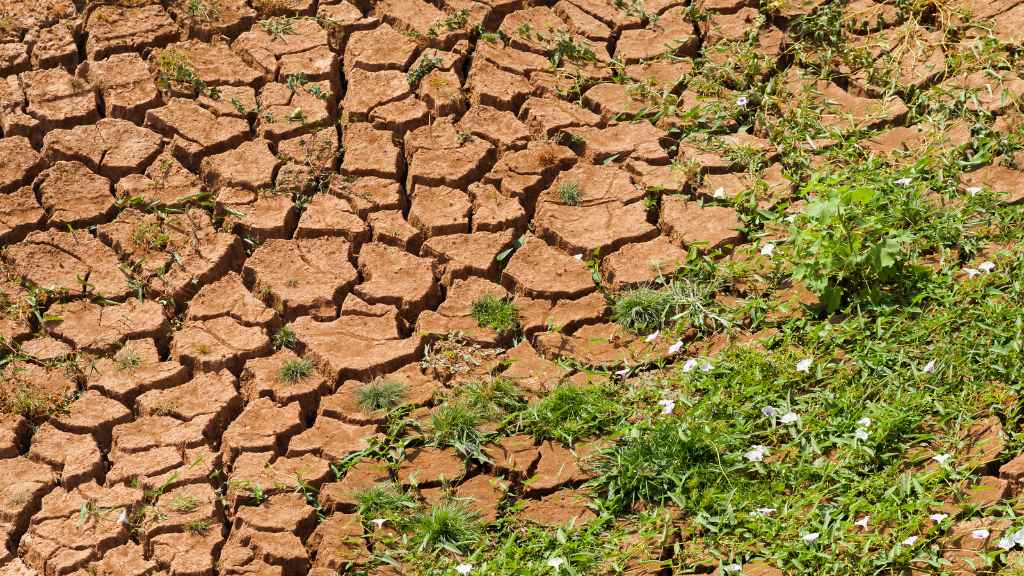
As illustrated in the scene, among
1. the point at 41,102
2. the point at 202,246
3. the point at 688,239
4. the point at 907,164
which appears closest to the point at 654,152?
the point at 688,239

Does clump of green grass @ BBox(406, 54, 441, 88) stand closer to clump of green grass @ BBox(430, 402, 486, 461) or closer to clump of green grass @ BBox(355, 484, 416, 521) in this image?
clump of green grass @ BBox(430, 402, 486, 461)

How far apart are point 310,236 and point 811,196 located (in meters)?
2.21

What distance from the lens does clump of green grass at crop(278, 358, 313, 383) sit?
5273 millimetres

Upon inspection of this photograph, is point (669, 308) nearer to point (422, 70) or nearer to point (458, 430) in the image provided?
point (458, 430)

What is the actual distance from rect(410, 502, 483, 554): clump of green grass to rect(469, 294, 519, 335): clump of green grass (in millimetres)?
988

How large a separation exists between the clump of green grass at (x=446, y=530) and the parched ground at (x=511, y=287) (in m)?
0.01

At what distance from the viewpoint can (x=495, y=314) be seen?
5.52m

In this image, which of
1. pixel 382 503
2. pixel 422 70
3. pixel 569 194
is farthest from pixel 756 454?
pixel 422 70

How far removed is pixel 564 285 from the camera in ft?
18.5

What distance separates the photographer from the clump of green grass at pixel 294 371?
527 centimetres

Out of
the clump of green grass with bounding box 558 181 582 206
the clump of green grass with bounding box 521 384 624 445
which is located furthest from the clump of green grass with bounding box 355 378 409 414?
the clump of green grass with bounding box 558 181 582 206

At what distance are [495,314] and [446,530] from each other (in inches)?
45.2

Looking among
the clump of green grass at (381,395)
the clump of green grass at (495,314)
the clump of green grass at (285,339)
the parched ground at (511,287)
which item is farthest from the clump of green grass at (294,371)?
the clump of green grass at (495,314)

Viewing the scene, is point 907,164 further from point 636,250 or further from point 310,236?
point 310,236
